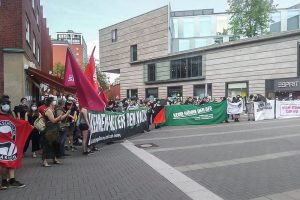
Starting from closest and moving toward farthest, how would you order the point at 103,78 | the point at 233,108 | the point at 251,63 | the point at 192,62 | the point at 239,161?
1. the point at 239,161
2. the point at 233,108
3. the point at 251,63
4. the point at 192,62
5. the point at 103,78

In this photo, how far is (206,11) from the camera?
75062 millimetres

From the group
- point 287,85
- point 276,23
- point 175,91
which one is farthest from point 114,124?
point 276,23

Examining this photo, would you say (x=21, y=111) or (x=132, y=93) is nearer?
(x=21, y=111)

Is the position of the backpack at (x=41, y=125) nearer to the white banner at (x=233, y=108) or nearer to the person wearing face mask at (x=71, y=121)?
the person wearing face mask at (x=71, y=121)

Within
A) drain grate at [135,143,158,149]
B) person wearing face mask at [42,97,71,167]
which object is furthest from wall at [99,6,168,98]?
person wearing face mask at [42,97,71,167]

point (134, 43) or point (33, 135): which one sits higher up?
point (134, 43)

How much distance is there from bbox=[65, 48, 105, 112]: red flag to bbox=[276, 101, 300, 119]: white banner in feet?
52.3

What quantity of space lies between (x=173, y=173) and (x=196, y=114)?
38.9ft

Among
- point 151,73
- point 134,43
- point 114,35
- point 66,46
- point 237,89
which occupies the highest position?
point 66,46

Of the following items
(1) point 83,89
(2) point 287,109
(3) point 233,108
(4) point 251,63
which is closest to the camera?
(1) point 83,89

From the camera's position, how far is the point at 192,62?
42875mm

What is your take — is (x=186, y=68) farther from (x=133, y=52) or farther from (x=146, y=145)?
(x=146, y=145)

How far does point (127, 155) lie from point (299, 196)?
5064 millimetres

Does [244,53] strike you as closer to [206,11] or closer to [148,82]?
[148,82]
